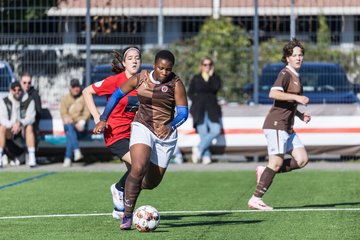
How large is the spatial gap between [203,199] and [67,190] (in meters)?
2.45

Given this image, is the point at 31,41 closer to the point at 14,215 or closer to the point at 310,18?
the point at 310,18

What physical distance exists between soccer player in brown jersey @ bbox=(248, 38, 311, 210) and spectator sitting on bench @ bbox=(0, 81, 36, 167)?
8.22 meters

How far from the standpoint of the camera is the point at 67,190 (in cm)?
1581

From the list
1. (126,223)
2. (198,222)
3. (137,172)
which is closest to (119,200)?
(126,223)

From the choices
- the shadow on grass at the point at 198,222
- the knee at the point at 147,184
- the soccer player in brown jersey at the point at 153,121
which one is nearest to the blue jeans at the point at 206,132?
the shadow on grass at the point at 198,222

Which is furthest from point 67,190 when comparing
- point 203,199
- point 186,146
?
point 186,146

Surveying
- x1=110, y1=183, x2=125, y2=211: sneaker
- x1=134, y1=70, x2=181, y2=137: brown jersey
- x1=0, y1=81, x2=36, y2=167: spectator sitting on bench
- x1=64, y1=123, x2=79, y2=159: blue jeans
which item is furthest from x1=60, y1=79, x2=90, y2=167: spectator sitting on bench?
x1=134, y1=70, x2=181, y2=137: brown jersey

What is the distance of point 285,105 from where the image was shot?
1293 centimetres

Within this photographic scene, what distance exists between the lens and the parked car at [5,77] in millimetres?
21562

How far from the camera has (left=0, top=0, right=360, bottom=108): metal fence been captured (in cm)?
2120

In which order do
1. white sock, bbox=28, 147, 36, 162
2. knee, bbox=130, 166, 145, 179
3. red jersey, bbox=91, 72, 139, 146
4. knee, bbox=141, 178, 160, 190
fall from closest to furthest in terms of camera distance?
knee, bbox=130, 166, 145, 179
knee, bbox=141, 178, 160, 190
red jersey, bbox=91, 72, 139, 146
white sock, bbox=28, 147, 36, 162

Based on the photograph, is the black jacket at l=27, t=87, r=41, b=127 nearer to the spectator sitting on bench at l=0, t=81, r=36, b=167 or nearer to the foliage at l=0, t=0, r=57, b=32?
the spectator sitting on bench at l=0, t=81, r=36, b=167

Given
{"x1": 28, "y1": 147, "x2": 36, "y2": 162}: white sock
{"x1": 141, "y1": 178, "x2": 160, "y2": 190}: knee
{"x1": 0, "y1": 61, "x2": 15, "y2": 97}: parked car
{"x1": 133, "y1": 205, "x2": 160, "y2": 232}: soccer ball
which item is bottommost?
{"x1": 28, "y1": 147, "x2": 36, "y2": 162}: white sock

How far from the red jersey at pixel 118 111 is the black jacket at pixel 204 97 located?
8.90 meters
